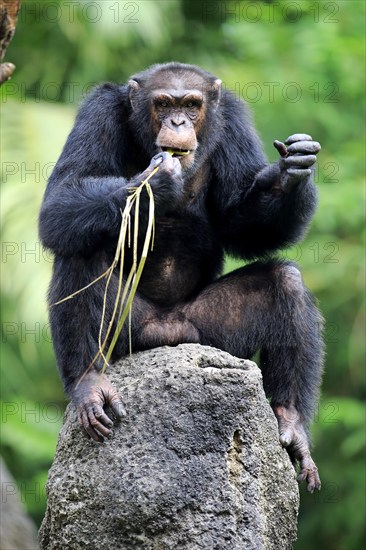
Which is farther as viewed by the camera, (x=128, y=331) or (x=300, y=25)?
(x=300, y=25)

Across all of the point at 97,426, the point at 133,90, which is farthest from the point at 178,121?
the point at 97,426

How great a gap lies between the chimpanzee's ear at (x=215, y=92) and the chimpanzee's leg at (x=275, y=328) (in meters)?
1.30

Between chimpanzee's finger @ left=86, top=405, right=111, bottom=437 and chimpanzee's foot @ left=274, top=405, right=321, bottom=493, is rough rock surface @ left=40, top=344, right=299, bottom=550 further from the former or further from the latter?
chimpanzee's foot @ left=274, top=405, right=321, bottom=493

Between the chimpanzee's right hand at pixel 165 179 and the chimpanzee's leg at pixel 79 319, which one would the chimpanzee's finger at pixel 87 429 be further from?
the chimpanzee's right hand at pixel 165 179

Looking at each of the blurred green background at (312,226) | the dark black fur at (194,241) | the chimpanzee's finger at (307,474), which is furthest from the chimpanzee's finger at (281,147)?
the blurred green background at (312,226)

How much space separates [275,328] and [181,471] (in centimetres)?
148

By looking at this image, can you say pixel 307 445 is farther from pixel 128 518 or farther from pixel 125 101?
pixel 125 101

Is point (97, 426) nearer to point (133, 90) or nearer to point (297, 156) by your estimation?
point (297, 156)

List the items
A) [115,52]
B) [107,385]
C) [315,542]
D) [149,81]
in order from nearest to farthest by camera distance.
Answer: [107,385], [149,81], [315,542], [115,52]

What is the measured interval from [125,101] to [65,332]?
1866mm

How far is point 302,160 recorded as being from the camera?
711cm

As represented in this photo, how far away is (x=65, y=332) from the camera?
7.03 meters

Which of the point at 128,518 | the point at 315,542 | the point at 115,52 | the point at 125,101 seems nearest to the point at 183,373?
the point at 128,518

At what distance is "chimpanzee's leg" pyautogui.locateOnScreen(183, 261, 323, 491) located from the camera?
7297mm
